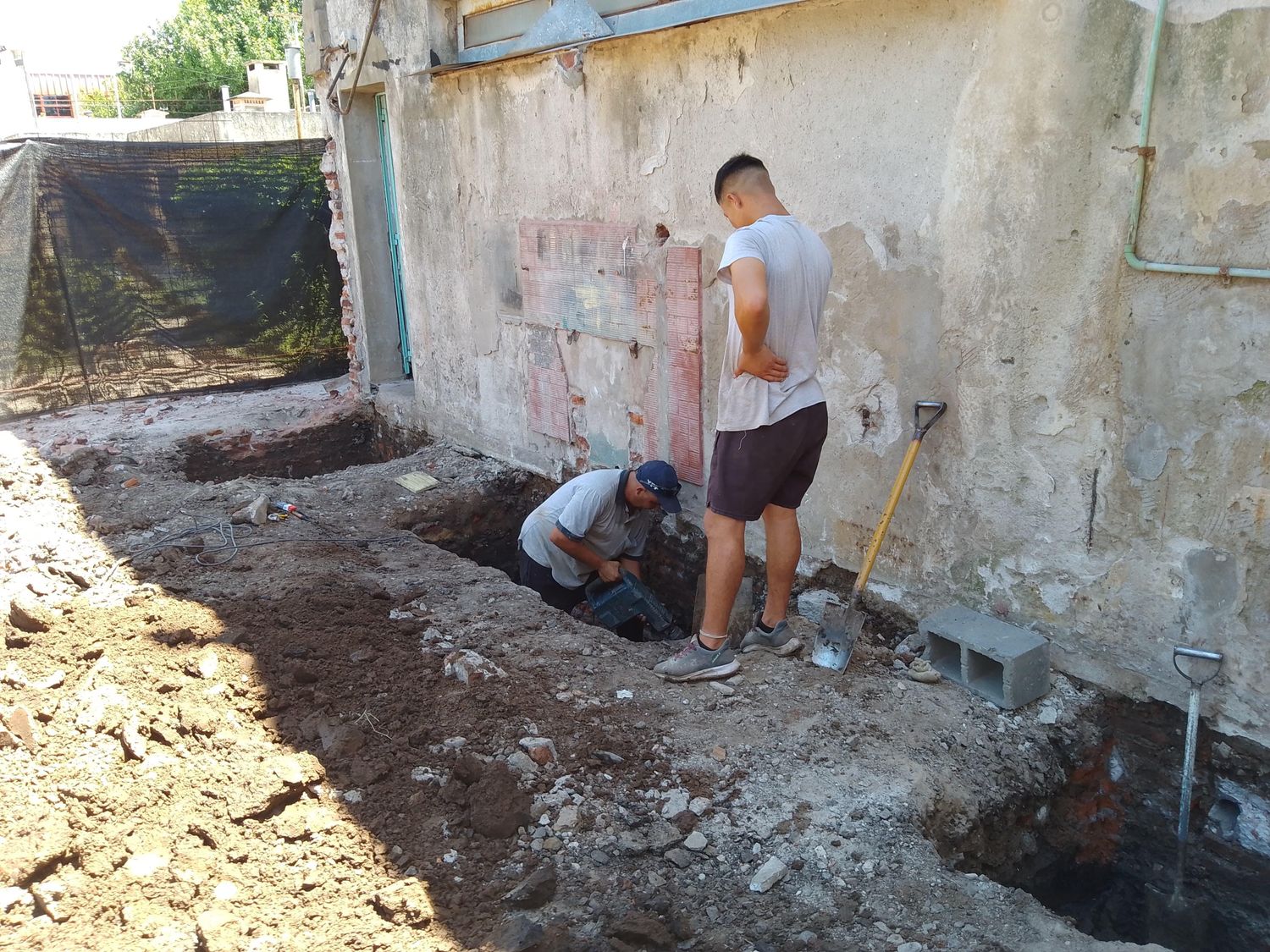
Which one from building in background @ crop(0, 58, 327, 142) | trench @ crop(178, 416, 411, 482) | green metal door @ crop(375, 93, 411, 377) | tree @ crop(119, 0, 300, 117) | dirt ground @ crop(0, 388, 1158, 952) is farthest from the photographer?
tree @ crop(119, 0, 300, 117)

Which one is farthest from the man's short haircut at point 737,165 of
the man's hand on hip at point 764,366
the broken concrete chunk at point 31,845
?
the broken concrete chunk at point 31,845

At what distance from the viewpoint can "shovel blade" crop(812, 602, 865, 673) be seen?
11.5 ft

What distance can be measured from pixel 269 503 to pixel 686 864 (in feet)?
12.0

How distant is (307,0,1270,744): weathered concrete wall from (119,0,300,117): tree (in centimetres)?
3250

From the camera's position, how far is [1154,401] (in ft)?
9.45

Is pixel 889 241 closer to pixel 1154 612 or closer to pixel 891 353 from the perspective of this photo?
pixel 891 353

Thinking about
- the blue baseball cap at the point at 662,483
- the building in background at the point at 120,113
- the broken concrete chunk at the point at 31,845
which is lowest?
the broken concrete chunk at the point at 31,845

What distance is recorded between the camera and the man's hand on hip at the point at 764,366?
125 inches

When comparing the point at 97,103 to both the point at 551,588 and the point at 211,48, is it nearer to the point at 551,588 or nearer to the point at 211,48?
the point at 211,48

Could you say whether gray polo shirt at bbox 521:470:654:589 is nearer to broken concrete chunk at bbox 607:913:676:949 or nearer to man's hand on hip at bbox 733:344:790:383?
man's hand on hip at bbox 733:344:790:383

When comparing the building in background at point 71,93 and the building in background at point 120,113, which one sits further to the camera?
the building in background at point 71,93

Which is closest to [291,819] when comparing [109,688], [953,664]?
[109,688]

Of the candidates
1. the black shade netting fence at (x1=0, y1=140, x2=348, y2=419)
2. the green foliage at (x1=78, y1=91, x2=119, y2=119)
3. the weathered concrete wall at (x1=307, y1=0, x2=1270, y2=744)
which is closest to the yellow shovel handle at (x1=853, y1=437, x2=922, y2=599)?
the weathered concrete wall at (x1=307, y1=0, x2=1270, y2=744)

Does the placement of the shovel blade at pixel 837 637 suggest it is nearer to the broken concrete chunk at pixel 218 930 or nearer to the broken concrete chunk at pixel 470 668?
the broken concrete chunk at pixel 470 668
